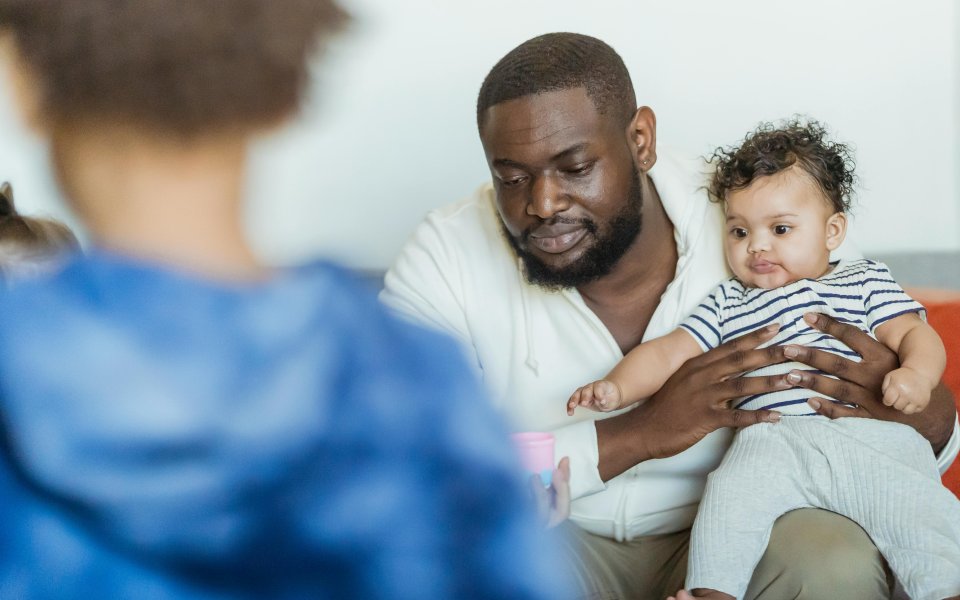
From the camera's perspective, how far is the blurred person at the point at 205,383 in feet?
1.46

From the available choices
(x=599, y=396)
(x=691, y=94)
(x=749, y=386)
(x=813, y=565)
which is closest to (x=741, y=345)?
(x=749, y=386)

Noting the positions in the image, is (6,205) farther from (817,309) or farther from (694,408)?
(817,309)

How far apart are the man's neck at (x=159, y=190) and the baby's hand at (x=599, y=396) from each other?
1480 millimetres

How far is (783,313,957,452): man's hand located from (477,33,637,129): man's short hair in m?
0.62

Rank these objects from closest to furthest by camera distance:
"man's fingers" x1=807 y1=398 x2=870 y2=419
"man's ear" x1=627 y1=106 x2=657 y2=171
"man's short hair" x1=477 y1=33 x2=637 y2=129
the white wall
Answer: "man's fingers" x1=807 y1=398 x2=870 y2=419, "man's short hair" x1=477 y1=33 x2=637 y2=129, "man's ear" x1=627 y1=106 x2=657 y2=171, the white wall

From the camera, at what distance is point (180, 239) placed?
0.47m

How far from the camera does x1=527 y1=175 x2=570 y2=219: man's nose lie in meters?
2.05

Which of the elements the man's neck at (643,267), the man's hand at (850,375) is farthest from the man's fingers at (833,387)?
the man's neck at (643,267)

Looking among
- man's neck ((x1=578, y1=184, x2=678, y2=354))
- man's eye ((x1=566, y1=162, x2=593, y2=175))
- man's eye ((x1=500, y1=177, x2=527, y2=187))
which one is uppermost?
man's eye ((x1=566, y1=162, x2=593, y2=175))

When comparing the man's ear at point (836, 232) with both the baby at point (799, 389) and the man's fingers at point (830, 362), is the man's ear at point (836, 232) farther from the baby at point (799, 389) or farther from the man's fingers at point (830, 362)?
the man's fingers at point (830, 362)

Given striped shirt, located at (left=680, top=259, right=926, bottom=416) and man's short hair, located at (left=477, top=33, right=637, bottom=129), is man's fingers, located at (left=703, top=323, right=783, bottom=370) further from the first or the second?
man's short hair, located at (left=477, top=33, right=637, bottom=129)

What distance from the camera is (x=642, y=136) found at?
7.37 ft

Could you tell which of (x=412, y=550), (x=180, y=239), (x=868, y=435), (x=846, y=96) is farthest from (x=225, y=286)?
(x=846, y=96)

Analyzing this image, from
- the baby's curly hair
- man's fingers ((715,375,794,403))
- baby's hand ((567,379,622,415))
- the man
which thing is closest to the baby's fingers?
baby's hand ((567,379,622,415))
